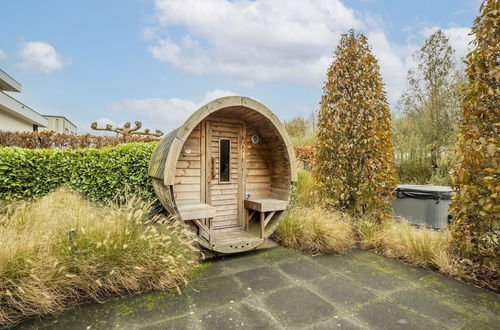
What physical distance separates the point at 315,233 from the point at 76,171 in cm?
491

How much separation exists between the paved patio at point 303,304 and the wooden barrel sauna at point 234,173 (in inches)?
34.7

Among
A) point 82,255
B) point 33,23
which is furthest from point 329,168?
point 33,23

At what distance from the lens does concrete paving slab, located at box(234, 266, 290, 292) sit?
3.01m

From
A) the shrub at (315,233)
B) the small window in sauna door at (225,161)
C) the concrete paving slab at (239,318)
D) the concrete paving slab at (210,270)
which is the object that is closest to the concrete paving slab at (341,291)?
the concrete paving slab at (239,318)

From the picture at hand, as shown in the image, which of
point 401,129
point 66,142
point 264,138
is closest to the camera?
point 264,138

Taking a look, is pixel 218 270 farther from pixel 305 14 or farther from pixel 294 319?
pixel 305 14

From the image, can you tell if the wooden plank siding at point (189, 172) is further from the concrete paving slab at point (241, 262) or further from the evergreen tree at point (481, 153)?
the evergreen tree at point (481, 153)

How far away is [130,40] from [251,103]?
15.8ft

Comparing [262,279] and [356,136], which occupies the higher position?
[356,136]

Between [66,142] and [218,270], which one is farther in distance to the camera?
[66,142]

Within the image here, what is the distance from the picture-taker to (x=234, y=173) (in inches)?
186

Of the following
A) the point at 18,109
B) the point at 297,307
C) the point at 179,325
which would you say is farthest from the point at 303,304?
the point at 18,109

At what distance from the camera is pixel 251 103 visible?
12.9 ft

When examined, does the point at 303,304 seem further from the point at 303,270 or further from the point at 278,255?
the point at 278,255
